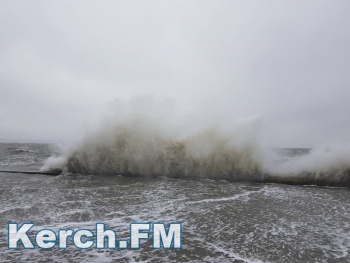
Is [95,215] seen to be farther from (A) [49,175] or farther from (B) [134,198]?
(A) [49,175]

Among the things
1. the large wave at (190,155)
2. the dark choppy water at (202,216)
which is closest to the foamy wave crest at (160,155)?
the large wave at (190,155)

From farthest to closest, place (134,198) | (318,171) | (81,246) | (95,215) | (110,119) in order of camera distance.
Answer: (110,119) < (318,171) < (134,198) < (95,215) < (81,246)

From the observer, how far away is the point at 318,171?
10172mm

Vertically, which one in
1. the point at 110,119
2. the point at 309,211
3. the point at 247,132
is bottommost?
the point at 309,211

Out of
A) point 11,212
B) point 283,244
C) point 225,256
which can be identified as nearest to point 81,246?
point 225,256

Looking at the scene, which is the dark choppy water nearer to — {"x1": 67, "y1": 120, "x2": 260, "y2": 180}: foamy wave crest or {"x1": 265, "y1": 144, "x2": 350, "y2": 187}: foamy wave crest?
{"x1": 265, "y1": 144, "x2": 350, "y2": 187}: foamy wave crest

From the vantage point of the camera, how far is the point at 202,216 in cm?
537

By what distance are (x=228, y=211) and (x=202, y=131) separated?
6540 mm

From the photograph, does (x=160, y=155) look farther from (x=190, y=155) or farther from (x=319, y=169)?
(x=319, y=169)

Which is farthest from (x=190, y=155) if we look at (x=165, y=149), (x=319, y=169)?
(x=319, y=169)

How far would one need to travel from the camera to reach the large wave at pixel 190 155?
410 inches

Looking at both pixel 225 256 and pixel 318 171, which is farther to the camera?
pixel 318 171

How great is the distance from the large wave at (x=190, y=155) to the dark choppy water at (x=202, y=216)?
1547 mm

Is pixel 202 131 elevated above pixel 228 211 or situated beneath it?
elevated above
